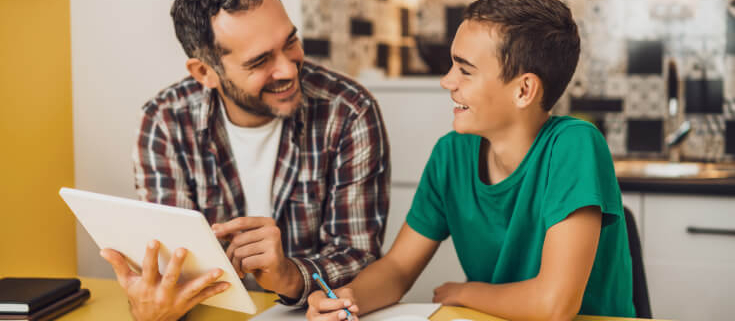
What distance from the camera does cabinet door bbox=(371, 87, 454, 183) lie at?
233cm

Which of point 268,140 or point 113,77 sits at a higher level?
point 113,77

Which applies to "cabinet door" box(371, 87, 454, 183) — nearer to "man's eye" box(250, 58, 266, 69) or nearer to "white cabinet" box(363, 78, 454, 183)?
"white cabinet" box(363, 78, 454, 183)

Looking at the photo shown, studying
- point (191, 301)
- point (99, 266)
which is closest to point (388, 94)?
point (99, 266)

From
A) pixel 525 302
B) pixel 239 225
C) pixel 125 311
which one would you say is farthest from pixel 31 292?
pixel 525 302

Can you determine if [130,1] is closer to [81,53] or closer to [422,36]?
[81,53]

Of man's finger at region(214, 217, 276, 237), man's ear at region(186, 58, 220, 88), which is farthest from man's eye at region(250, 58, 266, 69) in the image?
man's finger at region(214, 217, 276, 237)

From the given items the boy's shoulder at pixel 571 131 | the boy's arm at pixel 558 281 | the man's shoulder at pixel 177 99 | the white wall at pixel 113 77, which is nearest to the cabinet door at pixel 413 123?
the white wall at pixel 113 77

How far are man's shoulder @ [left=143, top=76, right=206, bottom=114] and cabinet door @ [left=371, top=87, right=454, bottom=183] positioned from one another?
91 centimetres

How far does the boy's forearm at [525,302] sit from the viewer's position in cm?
107

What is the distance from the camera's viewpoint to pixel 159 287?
1.06 m

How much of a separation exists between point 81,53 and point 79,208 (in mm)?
1088

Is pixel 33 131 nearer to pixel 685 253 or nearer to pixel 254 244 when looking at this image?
pixel 254 244

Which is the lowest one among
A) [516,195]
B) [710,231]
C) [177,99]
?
[710,231]

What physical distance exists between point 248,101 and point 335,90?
8.3 inches
